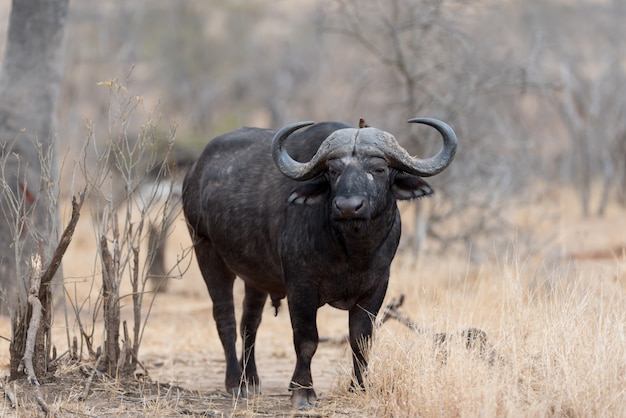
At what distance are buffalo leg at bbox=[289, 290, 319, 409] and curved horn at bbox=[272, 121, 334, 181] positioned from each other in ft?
2.42

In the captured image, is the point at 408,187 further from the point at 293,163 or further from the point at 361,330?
the point at 361,330

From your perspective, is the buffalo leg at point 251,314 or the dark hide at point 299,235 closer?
the dark hide at point 299,235

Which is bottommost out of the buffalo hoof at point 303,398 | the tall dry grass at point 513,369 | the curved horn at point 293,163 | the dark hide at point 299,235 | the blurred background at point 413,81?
the buffalo hoof at point 303,398

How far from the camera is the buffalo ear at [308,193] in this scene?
567 cm

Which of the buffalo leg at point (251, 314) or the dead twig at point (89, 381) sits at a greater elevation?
the buffalo leg at point (251, 314)

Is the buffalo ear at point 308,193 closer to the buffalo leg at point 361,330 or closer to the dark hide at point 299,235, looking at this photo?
the dark hide at point 299,235

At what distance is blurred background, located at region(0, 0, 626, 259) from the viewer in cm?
1196

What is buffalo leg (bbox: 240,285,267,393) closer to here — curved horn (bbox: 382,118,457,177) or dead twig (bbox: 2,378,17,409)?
dead twig (bbox: 2,378,17,409)

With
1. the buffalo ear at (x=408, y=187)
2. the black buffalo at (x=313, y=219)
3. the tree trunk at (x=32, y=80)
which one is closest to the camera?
the black buffalo at (x=313, y=219)

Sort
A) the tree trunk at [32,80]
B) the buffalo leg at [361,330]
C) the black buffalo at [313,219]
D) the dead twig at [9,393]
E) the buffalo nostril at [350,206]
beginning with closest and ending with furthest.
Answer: the buffalo nostril at [350,206] < the dead twig at [9,393] < the black buffalo at [313,219] < the buffalo leg at [361,330] < the tree trunk at [32,80]

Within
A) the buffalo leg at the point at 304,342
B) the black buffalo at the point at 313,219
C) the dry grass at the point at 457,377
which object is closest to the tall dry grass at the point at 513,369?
the dry grass at the point at 457,377

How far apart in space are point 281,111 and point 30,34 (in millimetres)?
14736

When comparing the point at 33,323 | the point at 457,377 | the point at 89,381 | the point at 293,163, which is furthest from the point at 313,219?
the point at 33,323

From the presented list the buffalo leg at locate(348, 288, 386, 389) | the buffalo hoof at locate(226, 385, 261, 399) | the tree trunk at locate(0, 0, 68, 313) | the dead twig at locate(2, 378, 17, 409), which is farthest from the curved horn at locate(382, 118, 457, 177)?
the tree trunk at locate(0, 0, 68, 313)
